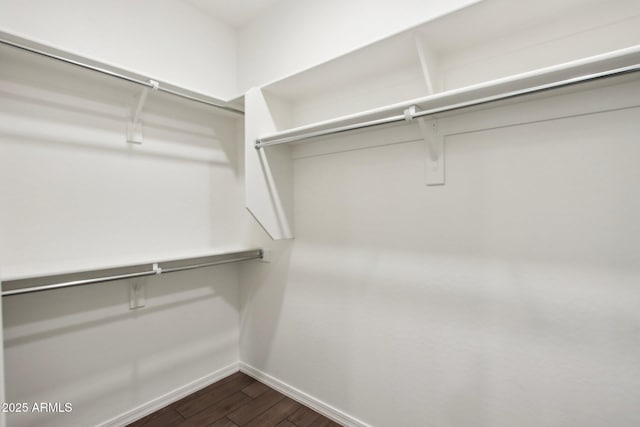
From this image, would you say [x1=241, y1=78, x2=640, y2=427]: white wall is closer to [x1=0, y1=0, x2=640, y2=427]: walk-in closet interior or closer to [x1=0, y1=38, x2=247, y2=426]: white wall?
[x1=0, y1=0, x2=640, y2=427]: walk-in closet interior

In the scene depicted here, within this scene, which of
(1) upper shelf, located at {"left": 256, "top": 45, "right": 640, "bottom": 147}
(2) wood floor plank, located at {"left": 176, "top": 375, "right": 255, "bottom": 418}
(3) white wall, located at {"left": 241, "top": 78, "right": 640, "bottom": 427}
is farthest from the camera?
(2) wood floor plank, located at {"left": 176, "top": 375, "right": 255, "bottom": 418}

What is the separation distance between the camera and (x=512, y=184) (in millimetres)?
1261

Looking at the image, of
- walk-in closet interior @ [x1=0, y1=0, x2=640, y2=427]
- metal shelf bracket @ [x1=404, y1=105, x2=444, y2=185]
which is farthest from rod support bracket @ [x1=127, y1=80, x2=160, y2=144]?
metal shelf bracket @ [x1=404, y1=105, x2=444, y2=185]

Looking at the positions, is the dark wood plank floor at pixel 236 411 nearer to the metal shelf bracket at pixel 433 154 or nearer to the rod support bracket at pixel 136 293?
the rod support bracket at pixel 136 293

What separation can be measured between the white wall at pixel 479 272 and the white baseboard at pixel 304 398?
0.14 feet

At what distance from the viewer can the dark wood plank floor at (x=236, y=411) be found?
1.82 meters

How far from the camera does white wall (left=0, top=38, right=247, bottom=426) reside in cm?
149

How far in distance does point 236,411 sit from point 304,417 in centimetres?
43

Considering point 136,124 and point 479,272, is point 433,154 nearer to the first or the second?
point 479,272

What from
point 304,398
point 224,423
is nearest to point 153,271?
point 224,423

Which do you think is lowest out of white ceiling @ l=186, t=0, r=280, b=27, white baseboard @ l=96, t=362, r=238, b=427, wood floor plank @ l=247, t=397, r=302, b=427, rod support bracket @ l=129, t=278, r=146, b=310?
wood floor plank @ l=247, t=397, r=302, b=427

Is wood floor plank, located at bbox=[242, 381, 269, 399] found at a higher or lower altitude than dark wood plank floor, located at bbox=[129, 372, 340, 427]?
higher

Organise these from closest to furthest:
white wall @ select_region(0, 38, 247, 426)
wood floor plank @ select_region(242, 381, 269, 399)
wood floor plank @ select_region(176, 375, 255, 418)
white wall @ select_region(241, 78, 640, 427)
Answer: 1. white wall @ select_region(241, 78, 640, 427)
2. white wall @ select_region(0, 38, 247, 426)
3. wood floor plank @ select_region(176, 375, 255, 418)
4. wood floor plank @ select_region(242, 381, 269, 399)

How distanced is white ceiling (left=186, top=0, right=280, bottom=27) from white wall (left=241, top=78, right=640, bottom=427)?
112cm
